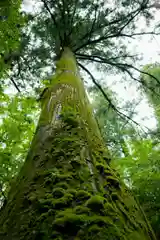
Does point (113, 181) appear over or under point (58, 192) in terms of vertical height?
over

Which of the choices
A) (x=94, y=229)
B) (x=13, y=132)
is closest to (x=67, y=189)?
(x=94, y=229)

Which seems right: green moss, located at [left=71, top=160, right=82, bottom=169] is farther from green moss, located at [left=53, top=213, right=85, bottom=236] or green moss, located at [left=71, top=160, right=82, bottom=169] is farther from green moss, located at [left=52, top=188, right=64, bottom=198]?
green moss, located at [left=53, top=213, right=85, bottom=236]

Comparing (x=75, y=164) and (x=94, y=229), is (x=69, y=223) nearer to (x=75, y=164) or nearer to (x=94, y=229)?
(x=94, y=229)

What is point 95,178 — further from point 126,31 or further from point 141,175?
point 126,31

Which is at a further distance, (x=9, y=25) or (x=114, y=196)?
(x=9, y=25)

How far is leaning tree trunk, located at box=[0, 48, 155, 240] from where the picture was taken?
118 centimetres

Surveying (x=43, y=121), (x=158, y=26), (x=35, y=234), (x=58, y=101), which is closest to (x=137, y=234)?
(x=35, y=234)

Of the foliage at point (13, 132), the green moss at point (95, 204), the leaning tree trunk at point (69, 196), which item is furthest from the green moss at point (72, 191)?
the foliage at point (13, 132)

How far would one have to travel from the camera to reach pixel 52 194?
1.44m

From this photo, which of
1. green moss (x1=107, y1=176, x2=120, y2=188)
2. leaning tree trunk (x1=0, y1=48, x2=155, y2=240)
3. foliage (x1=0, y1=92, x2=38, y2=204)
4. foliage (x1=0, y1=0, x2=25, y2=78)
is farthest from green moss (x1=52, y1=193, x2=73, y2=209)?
foliage (x1=0, y1=0, x2=25, y2=78)

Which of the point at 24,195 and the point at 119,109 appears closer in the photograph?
the point at 24,195

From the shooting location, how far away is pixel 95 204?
1.31 m

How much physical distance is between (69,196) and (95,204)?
0.16 metres

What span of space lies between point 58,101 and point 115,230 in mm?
2036
